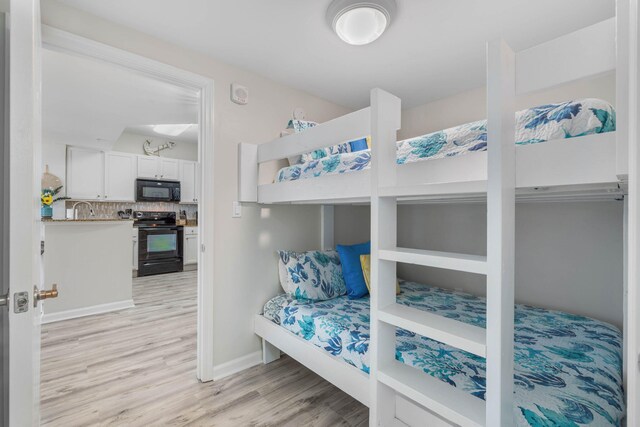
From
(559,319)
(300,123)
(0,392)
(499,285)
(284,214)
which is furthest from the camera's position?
(284,214)

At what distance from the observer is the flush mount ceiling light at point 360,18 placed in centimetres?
147

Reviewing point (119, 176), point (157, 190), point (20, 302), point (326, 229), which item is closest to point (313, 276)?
point (326, 229)

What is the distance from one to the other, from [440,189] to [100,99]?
11.0 feet

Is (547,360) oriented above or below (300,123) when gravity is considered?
below

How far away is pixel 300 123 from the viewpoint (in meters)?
2.14

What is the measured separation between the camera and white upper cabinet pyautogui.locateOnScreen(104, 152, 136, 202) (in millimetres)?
4977

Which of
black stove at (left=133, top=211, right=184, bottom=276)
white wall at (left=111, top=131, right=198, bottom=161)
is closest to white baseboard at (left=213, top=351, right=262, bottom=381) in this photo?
black stove at (left=133, top=211, right=184, bottom=276)

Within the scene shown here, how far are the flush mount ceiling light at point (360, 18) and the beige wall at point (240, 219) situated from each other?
2.87 ft

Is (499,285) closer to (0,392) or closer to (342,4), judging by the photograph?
(342,4)

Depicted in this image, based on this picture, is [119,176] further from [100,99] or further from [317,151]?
[317,151]

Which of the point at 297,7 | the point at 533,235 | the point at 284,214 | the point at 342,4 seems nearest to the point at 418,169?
the point at 342,4

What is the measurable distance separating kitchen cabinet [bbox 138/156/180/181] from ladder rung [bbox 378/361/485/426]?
556 cm

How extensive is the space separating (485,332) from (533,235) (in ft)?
5.38

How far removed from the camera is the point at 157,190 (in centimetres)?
535
